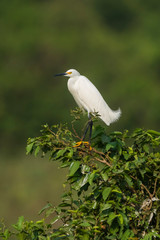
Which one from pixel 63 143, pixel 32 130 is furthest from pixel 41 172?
pixel 63 143

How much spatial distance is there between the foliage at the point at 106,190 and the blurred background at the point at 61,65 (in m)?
4.73

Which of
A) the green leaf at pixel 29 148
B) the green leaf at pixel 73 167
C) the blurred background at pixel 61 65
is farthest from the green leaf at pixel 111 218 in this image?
the blurred background at pixel 61 65

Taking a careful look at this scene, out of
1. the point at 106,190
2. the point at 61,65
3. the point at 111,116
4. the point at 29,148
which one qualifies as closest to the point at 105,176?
the point at 106,190

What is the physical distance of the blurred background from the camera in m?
9.54

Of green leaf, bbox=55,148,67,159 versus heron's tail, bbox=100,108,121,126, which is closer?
green leaf, bbox=55,148,67,159

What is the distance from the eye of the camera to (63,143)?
2.29 meters

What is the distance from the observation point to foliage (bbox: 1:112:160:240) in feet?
6.77

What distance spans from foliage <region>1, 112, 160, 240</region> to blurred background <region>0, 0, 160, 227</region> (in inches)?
186

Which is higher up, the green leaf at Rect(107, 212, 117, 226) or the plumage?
the plumage

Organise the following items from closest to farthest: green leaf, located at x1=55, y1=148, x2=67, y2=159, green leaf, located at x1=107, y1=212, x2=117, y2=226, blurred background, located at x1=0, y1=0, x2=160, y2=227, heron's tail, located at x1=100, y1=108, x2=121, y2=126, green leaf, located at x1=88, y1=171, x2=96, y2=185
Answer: green leaf, located at x1=107, y1=212, x2=117, y2=226 < green leaf, located at x1=88, y1=171, x2=96, y2=185 < green leaf, located at x1=55, y1=148, x2=67, y2=159 < heron's tail, located at x1=100, y1=108, x2=121, y2=126 < blurred background, located at x1=0, y1=0, x2=160, y2=227

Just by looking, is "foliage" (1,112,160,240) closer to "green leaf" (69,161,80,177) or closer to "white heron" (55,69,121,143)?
"green leaf" (69,161,80,177)

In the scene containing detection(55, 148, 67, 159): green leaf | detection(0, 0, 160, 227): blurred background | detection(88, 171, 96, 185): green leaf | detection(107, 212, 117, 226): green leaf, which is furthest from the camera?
detection(0, 0, 160, 227): blurred background

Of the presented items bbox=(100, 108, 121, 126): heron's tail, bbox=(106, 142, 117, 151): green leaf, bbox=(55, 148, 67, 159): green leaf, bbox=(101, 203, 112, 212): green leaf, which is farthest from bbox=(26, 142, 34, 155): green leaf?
bbox=(100, 108, 121, 126): heron's tail

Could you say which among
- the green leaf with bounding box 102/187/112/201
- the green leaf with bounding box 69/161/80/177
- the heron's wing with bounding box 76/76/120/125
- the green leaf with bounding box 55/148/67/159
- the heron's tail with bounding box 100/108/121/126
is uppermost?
the heron's wing with bounding box 76/76/120/125
